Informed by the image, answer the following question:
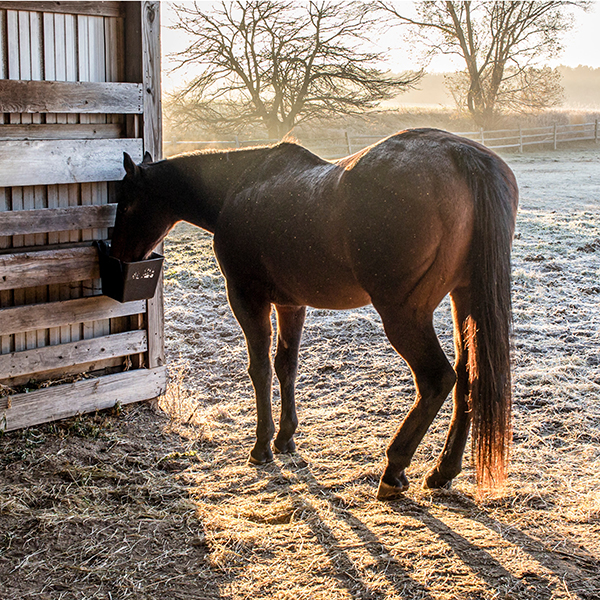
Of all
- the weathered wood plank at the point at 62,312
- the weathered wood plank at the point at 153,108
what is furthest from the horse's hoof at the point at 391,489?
the weathered wood plank at the point at 62,312

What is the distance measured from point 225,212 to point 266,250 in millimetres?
498

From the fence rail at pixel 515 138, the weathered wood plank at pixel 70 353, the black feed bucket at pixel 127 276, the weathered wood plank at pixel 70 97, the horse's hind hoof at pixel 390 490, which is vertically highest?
the fence rail at pixel 515 138

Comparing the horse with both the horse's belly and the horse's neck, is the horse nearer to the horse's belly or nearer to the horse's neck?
the horse's belly

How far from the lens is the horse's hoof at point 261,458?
3.87 metres

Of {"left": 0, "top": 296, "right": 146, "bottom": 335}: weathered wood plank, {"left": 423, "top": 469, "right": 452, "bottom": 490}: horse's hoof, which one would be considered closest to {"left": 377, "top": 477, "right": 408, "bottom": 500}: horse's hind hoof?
{"left": 423, "top": 469, "right": 452, "bottom": 490}: horse's hoof

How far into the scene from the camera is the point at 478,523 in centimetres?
294

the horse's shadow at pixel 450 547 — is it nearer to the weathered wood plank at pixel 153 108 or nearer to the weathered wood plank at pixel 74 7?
the weathered wood plank at pixel 153 108

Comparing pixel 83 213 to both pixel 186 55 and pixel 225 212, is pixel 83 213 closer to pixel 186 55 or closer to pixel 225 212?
pixel 225 212

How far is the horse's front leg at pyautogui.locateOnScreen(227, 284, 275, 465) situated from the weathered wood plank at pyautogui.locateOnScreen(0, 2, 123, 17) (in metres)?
2.10

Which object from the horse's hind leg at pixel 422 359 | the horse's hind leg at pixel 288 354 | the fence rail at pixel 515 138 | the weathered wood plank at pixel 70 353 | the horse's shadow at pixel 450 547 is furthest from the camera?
the fence rail at pixel 515 138

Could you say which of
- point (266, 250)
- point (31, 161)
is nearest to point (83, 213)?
point (31, 161)

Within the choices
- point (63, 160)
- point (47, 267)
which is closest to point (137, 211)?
point (63, 160)

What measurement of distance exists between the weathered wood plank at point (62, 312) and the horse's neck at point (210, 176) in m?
0.84

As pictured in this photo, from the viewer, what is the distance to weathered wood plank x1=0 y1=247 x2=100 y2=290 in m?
3.80
